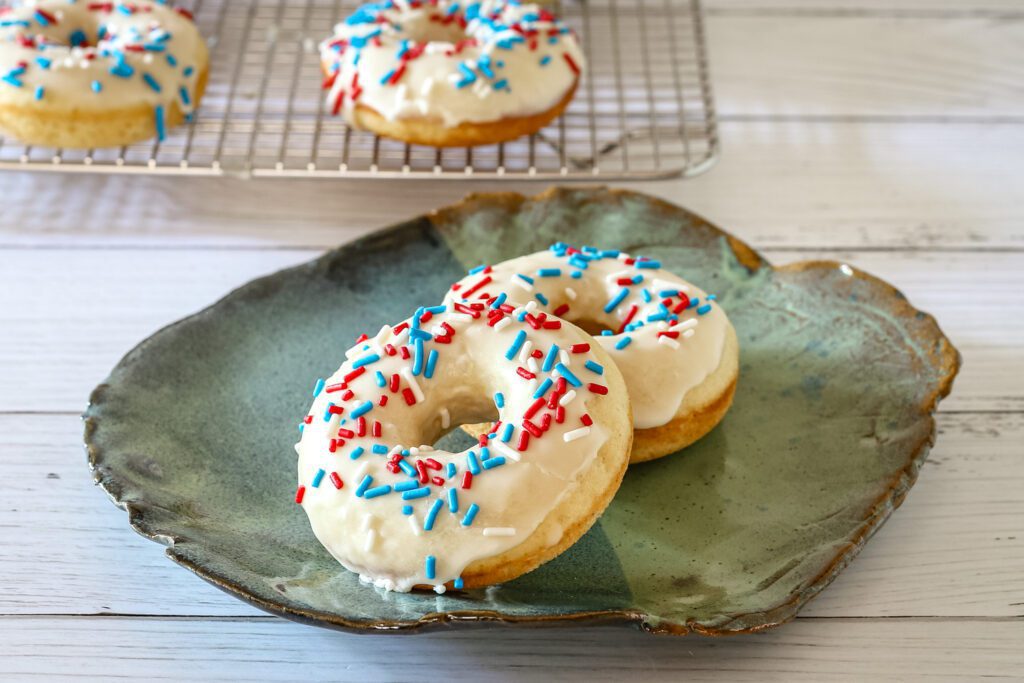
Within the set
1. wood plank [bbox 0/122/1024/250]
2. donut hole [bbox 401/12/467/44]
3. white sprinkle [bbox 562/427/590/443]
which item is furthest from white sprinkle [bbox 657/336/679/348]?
donut hole [bbox 401/12/467/44]

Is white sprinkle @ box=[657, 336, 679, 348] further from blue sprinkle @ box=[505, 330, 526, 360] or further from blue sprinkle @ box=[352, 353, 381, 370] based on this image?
blue sprinkle @ box=[352, 353, 381, 370]

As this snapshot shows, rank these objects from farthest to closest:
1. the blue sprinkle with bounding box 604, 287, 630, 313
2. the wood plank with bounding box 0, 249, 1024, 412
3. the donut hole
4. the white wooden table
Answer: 1. the donut hole
2. the wood plank with bounding box 0, 249, 1024, 412
3. the blue sprinkle with bounding box 604, 287, 630, 313
4. the white wooden table

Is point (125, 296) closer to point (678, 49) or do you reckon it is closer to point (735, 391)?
point (735, 391)

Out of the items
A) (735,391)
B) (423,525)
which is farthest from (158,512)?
(735,391)

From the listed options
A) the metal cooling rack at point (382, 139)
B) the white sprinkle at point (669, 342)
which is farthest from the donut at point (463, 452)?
the metal cooling rack at point (382, 139)

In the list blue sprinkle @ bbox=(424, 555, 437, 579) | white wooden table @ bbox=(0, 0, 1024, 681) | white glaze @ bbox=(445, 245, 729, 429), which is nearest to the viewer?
blue sprinkle @ bbox=(424, 555, 437, 579)

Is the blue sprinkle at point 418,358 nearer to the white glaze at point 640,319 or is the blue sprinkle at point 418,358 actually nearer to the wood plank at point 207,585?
the white glaze at point 640,319
